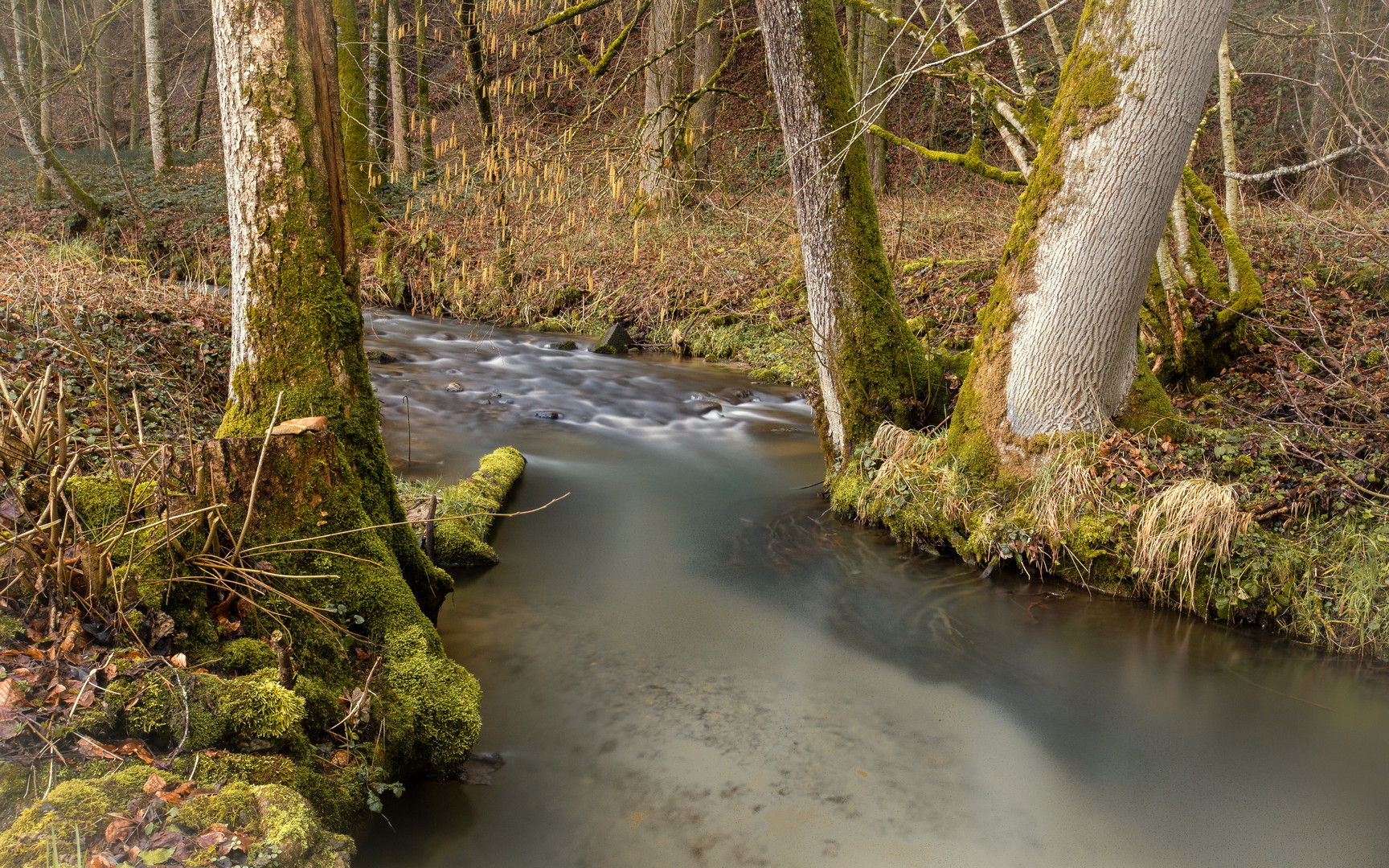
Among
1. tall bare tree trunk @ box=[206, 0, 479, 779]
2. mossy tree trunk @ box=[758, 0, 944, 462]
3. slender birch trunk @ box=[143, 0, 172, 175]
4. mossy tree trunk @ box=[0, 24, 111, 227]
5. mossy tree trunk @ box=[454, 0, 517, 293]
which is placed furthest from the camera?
slender birch trunk @ box=[143, 0, 172, 175]

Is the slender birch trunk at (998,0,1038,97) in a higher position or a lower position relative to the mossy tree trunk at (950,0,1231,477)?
higher

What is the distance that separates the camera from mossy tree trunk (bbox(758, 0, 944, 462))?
→ 6656mm

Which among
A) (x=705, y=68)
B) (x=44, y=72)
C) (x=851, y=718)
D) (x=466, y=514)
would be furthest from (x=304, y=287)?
(x=705, y=68)

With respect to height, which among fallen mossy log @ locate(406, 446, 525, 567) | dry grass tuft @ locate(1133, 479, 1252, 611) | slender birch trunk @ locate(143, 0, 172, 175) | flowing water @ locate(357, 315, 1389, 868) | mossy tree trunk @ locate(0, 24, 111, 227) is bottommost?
flowing water @ locate(357, 315, 1389, 868)

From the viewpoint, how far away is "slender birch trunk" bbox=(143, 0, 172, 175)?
57.7ft

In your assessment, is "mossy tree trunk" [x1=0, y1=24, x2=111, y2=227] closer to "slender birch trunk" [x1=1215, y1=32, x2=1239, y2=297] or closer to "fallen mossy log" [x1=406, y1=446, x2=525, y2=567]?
"fallen mossy log" [x1=406, y1=446, x2=525, y2=567]

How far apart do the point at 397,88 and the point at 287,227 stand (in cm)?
1721

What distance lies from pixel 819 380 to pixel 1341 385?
155 inches

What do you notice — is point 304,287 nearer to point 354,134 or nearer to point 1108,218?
point 1108,218

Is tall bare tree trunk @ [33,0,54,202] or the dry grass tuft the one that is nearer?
the dry grass tuft

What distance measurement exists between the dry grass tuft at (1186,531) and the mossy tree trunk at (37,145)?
1488 centimetres

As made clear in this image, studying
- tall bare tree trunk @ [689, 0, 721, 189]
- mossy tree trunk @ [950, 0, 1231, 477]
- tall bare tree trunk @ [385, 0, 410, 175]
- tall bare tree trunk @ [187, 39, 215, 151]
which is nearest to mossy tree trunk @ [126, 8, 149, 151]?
tall bare tree trunk @ [187, 39, 215, 151]

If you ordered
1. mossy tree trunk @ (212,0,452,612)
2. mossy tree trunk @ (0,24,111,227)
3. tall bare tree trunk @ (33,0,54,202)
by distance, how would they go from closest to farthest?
mossy tree trunk @ (212,0,452,612), mossy tree trunk @ (0,24,111,227), tall bare tree trunk @ (33,0,54,202)

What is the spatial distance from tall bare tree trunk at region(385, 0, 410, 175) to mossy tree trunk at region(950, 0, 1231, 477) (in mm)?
14184
